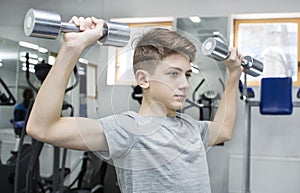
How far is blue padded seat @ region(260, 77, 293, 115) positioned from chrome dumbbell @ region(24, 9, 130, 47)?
285 cm

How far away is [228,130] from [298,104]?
97.8 inches

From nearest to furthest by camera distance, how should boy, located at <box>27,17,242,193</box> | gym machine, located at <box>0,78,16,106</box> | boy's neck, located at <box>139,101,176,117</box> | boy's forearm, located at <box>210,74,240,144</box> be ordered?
boy, located at <box>27,17,242,193</box>
boy's neck, located at <box>139,101,176,117</box>
boy's forearm, located at <box>210,74,240,144</box>
gym machine, located at <box>0,78,16,106</box>

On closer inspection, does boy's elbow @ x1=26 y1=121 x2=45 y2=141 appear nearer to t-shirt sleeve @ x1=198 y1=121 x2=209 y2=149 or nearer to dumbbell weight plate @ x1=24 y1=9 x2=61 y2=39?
dumbbell weight plate @ x1=24 y1=9 x2=61 y2=39

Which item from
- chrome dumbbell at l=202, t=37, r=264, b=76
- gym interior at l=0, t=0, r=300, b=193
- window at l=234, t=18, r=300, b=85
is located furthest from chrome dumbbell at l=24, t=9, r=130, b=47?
window at l=234, t=18, r=300, b=85

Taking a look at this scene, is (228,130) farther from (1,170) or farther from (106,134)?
(1,170)

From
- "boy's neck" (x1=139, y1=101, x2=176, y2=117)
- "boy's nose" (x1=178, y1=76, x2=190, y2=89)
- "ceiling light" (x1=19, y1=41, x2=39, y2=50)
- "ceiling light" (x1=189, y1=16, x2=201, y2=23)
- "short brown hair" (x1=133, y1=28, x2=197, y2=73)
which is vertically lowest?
"boy's neck" (x1=139, y1=101, x2=176, y2=117)

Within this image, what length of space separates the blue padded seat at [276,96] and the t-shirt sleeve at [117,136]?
2.78 metres

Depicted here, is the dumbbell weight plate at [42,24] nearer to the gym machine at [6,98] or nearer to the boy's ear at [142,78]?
the boy's ear at [142,78]

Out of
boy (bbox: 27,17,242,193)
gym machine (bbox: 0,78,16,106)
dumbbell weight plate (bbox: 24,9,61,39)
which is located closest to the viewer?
dumbbell weight plate (bbox: 24,9,61,39)

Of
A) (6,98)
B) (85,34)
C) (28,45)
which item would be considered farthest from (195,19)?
(85,34)

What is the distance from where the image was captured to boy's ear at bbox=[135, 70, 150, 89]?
33.2 inches

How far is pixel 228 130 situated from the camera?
1203 mm

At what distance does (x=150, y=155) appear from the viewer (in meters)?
0.81

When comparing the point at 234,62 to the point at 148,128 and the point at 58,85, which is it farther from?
the point at 58,85
